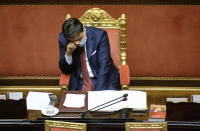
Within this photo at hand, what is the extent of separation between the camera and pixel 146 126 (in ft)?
5.58

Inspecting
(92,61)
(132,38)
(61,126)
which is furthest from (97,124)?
(132,38)

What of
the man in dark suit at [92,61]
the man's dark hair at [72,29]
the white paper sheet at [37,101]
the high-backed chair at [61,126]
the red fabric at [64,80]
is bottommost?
the high-backed chair at [61,126]

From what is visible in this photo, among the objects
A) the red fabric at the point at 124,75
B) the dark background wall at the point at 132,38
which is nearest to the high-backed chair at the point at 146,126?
the red fabric at the point at 124,75

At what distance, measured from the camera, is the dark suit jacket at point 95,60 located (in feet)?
8.57

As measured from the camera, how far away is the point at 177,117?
6.11 feet

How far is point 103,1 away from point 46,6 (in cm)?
59

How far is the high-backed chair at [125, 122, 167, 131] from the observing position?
66.3 inches

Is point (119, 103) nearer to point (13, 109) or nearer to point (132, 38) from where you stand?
point (13, 109)

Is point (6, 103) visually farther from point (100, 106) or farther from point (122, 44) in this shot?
point (122, 44)

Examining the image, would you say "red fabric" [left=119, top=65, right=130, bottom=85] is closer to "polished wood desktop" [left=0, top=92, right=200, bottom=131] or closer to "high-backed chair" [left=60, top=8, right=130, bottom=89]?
"high-backed chair" [left=60, top=8, right=130, bottom=89]

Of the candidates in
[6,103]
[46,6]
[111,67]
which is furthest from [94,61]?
[46,6]

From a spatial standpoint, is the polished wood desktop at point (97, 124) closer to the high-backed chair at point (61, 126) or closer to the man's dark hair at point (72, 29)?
the high-backed chair at point (61, 126)

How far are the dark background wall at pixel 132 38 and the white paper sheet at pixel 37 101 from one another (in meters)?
1.43

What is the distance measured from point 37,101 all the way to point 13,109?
334mm
